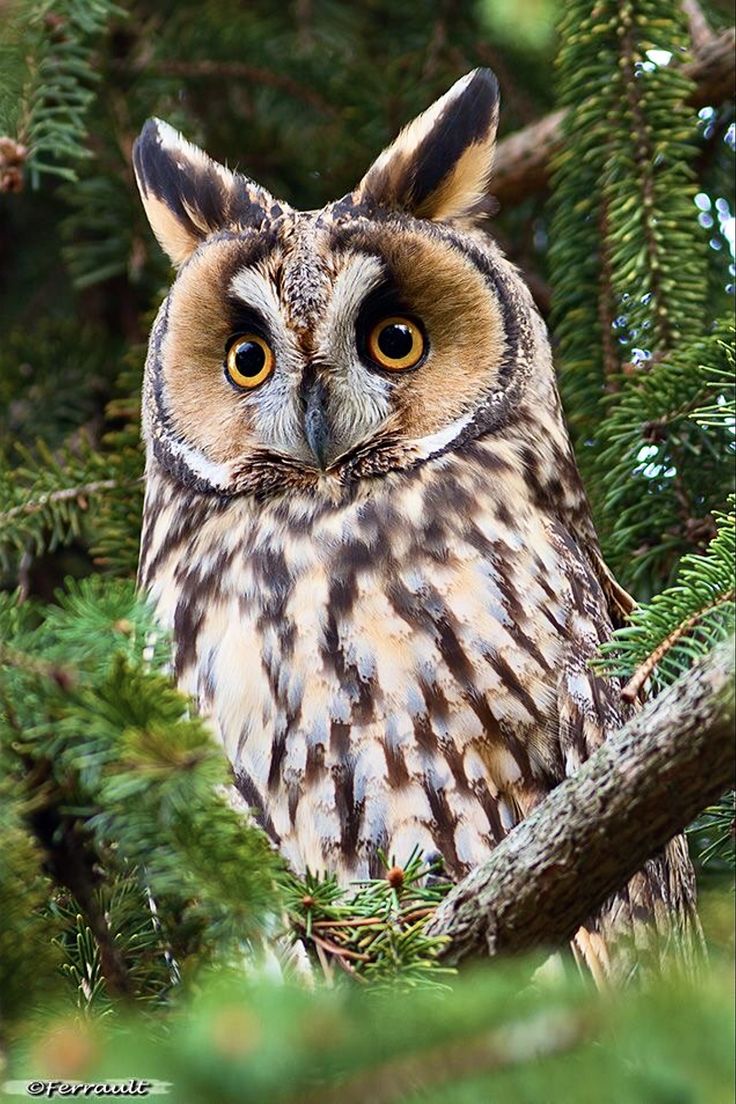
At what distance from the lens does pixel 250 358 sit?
2.32 metres

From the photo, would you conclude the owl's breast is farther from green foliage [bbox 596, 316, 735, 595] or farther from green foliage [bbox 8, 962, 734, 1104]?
green foliage [bbox 8, 962, 734, 1104]

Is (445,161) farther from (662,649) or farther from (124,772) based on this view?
(124,772)

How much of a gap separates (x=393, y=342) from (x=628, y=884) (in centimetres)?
92

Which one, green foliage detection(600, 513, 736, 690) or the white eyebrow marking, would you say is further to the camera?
the white eyebrow marking

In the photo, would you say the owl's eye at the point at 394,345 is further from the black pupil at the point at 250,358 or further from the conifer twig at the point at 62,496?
the conifer twig at the point at 62,496

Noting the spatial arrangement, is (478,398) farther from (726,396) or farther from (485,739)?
(485,739)

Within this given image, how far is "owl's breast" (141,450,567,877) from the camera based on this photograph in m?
1.98

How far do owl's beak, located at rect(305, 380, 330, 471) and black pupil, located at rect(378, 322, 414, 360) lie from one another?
140mm

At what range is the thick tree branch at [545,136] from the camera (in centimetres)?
274

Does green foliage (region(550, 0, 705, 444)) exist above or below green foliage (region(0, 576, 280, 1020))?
above

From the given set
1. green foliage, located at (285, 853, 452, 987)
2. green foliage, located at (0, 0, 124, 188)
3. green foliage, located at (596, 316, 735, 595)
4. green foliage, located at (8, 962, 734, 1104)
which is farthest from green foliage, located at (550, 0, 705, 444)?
green foliage, located at (8, 962, 734, 1104)

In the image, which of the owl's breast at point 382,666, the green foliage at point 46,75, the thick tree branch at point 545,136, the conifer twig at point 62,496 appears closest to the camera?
the owl's breast at point 382,666

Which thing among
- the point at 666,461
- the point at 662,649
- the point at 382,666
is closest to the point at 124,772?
Result: the point at 662,649

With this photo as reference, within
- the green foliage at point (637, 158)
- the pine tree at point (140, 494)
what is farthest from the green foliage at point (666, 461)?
the green foliage at point (637, 158)
